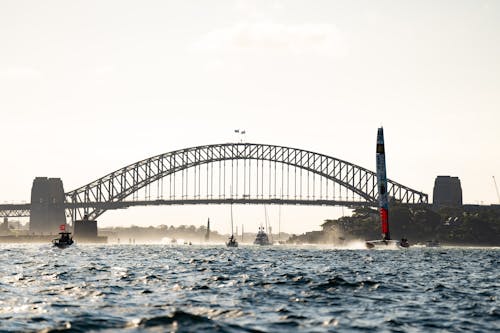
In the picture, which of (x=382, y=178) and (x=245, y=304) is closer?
(x=245, y=304)

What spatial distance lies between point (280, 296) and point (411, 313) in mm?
7828

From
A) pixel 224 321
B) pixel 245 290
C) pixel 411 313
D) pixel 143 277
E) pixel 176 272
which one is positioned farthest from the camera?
pixel 176 272

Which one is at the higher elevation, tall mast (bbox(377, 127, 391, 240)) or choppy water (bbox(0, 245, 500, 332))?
tall mast (bbox(377, 127, 391, 240))

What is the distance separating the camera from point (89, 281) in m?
45.8

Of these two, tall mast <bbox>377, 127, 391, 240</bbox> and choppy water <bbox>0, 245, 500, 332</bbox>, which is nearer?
choppy water <bbox>0, 245, 500, 332</bbox>

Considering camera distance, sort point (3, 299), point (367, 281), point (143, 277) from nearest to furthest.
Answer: point (3, 299) → point (367, 281) → point (143, 277)

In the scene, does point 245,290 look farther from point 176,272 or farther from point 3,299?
point 176,272

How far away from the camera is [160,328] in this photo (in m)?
25.5

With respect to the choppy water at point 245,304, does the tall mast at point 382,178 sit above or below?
above

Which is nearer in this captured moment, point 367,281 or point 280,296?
point 280,296

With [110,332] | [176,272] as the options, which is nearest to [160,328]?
[110,332]

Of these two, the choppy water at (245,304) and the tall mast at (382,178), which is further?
the tall mast at (382,178)

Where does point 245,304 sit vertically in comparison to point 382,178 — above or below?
below

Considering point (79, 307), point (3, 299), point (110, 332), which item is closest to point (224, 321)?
point (110, 332)
